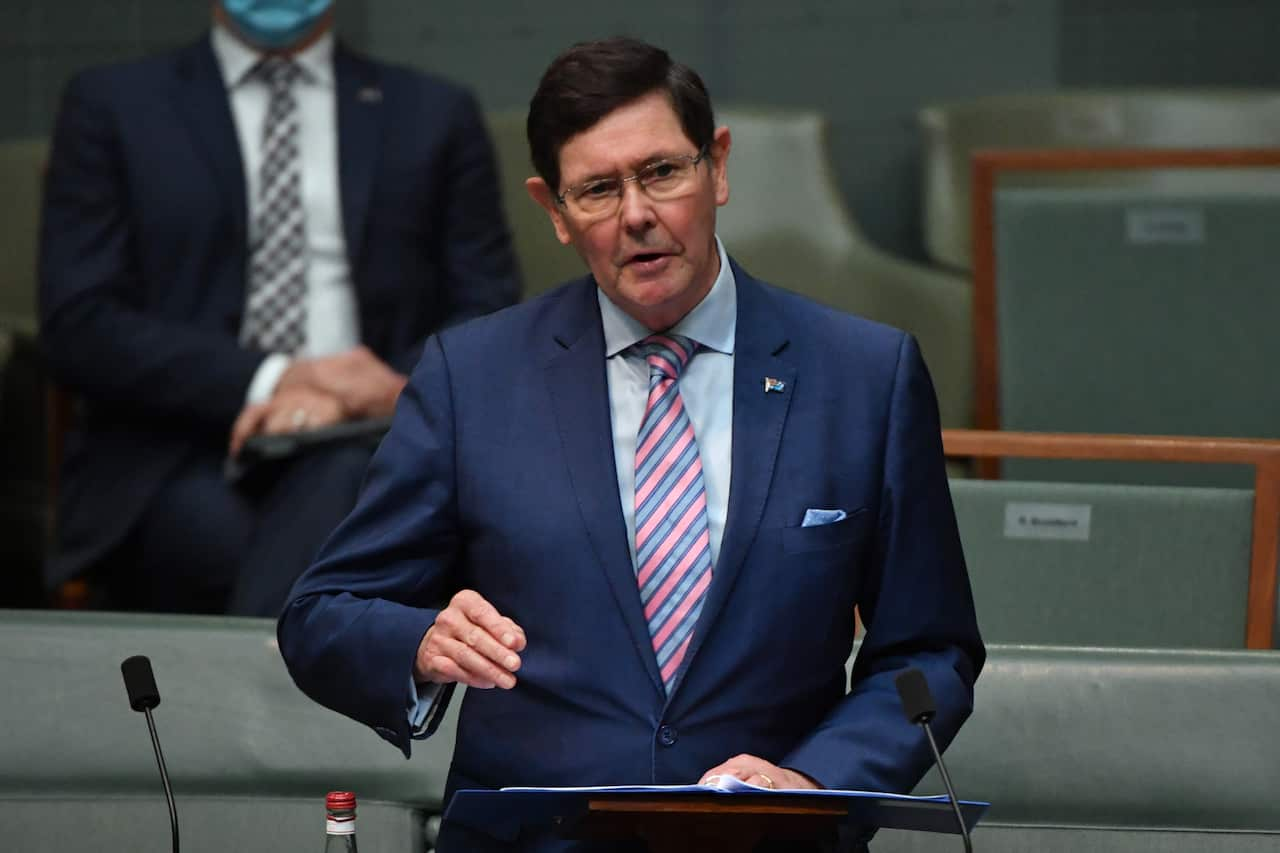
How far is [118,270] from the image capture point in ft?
9.59

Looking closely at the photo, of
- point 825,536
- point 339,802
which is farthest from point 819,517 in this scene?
point 339,802

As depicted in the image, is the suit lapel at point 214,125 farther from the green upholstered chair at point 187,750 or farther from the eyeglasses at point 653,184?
the eyeglasses at point 653,184

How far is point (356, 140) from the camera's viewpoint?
3.02 meters

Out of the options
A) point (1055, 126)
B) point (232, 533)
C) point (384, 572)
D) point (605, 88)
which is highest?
point (605, 88)

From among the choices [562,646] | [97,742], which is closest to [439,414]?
[562,646]

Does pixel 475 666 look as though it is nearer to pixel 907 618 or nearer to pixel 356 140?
pixel 907 618

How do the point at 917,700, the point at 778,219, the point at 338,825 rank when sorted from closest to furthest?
the point at 917,700
the point at 338,825
the point at 778,219

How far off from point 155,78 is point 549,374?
159 cm

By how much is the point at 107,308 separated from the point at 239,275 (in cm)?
21

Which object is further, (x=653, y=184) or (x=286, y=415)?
(x=286, y=415)

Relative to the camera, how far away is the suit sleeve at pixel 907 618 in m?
1.51

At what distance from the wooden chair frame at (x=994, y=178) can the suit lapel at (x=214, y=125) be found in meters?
1.17

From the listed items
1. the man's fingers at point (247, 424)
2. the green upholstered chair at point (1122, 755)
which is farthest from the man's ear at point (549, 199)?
the man's fingers at point (247, 424)

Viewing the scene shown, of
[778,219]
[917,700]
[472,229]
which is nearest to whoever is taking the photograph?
[917,700]
